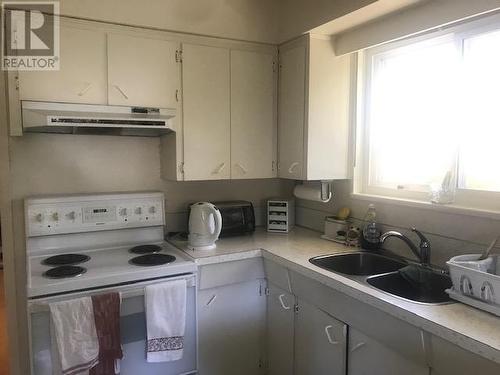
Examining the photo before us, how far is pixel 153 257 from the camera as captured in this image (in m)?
2.03

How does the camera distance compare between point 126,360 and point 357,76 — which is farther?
point 357,76

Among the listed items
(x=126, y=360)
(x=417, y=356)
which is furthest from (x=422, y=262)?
(x=126, y=360)

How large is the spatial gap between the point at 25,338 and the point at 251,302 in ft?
4.13

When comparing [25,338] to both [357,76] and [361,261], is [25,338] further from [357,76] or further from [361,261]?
[357,76]

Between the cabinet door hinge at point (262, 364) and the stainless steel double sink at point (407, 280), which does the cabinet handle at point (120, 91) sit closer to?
the stainless steel double sink at point (407, 280)

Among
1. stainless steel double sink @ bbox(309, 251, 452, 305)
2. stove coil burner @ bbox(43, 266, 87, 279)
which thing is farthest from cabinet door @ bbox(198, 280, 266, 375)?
stove coil burner @ bbox(43, 266, 87, 279)

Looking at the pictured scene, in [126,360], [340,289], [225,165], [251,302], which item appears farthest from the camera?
[225,165]

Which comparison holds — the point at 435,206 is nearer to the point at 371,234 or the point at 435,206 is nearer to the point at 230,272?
the point at 371,234

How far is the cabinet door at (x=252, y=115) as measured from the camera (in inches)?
94.3

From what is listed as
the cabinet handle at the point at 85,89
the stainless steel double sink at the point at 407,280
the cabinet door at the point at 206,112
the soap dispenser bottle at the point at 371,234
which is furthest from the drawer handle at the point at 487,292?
the cabinet handle at the point at 85,89

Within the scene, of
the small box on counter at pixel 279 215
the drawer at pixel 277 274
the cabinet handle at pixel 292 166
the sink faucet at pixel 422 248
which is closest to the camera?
the sink faucet at pixel 422 248

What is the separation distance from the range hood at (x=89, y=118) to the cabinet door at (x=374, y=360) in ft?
4.61

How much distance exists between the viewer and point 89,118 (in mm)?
1880

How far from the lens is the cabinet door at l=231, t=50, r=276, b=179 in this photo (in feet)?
7.86
